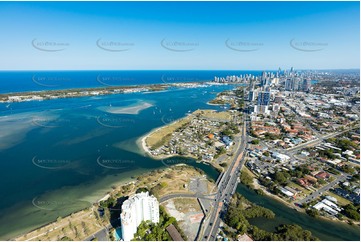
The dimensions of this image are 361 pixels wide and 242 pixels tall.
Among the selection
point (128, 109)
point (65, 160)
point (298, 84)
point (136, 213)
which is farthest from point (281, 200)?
point (298, 84)

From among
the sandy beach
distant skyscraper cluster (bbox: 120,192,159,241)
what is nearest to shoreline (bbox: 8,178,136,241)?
distant skyscraper cluster (bbox: 120,192,159,241)

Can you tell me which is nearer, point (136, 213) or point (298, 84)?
point (136, 213)

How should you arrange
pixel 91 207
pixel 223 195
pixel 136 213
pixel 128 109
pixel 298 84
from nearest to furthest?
pixel 136 213 → pixel 91 207 → pixel 223 195 → pixel 128 109 → pixel 298 84

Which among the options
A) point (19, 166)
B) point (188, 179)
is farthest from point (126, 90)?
point (188, 179)

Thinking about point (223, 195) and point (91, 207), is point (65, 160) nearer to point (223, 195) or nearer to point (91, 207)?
point (91, 207)

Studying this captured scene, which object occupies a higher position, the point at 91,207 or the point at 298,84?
the point at 298,84

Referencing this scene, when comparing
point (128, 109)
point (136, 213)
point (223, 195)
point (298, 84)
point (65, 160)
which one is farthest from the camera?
point (298, 84)

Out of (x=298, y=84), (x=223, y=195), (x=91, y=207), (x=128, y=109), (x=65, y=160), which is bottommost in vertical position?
(x=223, y=195)

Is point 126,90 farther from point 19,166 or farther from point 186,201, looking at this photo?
point 186,201
